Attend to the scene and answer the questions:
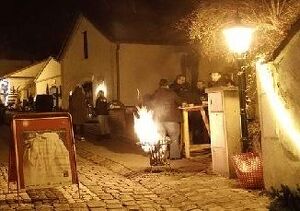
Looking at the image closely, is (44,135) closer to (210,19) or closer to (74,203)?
(74,203)

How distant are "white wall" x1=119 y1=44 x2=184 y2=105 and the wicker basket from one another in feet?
51.8

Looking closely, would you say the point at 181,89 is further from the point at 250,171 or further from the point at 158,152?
the point at 250,171

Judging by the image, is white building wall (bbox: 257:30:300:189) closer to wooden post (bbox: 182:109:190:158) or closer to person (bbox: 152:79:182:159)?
person (bbox: 152:79:182:159)

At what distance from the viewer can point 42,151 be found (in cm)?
800

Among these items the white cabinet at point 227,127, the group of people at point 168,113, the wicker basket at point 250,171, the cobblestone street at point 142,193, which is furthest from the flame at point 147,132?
the wicker basket at point 250,171

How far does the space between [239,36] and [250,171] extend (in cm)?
242

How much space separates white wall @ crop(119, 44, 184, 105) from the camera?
24062mm

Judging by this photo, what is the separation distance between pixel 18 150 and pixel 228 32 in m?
4.23

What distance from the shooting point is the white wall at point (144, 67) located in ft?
78.9

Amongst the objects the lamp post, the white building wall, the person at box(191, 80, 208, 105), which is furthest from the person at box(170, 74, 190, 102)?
the white building wall

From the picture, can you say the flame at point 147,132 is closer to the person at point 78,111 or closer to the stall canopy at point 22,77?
the person at point 78,111

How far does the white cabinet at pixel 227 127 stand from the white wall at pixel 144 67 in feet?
47.2

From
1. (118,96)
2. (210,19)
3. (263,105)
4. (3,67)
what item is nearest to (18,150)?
(263,105)

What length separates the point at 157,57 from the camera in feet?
80.4
